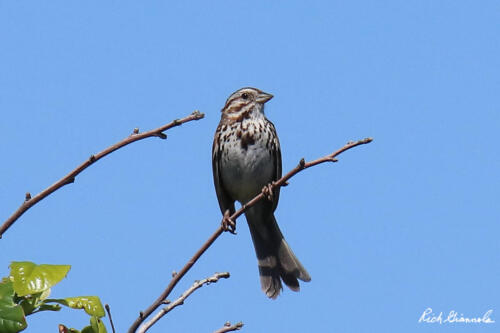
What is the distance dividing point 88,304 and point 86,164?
0.50 metres

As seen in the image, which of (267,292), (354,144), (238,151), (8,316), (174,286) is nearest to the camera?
(8,316)

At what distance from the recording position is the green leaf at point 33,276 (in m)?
2.55

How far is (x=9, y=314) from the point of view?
94.4 inches

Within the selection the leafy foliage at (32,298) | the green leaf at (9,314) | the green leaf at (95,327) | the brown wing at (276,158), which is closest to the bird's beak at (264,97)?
the brown wing at (276,158)

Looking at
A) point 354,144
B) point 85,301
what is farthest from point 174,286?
point 354,144

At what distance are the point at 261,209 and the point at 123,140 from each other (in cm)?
509

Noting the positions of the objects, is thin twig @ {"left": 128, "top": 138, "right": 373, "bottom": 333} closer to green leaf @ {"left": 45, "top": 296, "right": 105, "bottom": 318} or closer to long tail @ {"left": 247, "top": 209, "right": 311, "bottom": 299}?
green leaf @ {"left": 45, "top": 296, "right": 105, "bottom": 318}

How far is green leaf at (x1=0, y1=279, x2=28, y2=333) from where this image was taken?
236 cm

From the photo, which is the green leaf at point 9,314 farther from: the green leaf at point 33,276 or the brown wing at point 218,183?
the brown wing at point 218,183

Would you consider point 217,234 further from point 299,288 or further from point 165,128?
point 299,288

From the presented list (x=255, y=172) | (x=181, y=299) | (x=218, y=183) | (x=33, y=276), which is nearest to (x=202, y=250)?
(x=181, y=299)

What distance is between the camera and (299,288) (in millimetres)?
6918

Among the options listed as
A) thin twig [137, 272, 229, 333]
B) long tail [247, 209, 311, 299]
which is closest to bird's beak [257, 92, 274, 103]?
long tail [247, 209, 311, 299]

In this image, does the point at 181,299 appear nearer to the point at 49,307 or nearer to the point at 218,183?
the point at 49,307
